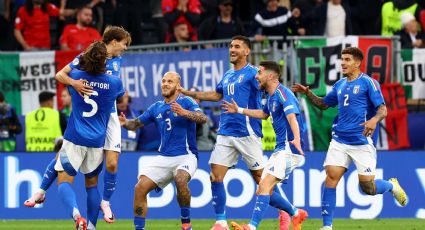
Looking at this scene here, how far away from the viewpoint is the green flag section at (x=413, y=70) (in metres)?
24.5

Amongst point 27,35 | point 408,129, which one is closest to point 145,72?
point 27,35

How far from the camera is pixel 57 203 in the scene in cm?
2203

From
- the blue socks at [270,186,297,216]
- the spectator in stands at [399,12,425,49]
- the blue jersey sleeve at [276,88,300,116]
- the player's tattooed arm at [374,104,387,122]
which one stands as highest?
the spectator in stands at [399,12,425,49]

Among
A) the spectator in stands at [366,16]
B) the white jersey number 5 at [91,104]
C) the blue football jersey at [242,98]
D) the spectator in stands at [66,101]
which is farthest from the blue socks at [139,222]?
the spectator in stands at [366,16]

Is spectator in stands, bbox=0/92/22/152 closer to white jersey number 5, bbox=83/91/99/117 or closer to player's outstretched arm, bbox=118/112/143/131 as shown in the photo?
player's outstretched arm, bbox=118/112/143/131

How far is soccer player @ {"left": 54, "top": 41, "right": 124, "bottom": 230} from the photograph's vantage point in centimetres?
1634

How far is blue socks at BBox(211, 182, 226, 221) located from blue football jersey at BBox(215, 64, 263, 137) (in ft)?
2.25

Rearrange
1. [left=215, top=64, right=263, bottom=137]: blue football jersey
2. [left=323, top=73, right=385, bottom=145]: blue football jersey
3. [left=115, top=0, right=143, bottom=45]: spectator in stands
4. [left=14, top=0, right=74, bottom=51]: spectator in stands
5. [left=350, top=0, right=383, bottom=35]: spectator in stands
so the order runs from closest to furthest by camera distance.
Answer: [left=323, top=73, right=385, bottom=145]: blue football jersey < [left=215, top=64, right=263, bottom=137]: blue football jersey < [left=14, top=0, right=74, bottom=51]: spectator in stands < [left=115, top=0, right=143, bottom=45]: spectator in stands < [left=350, top=0, right=383, bottom=35]: spectator in stands

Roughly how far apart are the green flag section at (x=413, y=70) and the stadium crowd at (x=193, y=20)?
2.35 ft

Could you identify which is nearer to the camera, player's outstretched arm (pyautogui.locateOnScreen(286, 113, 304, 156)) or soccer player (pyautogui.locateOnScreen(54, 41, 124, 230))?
soccer player (pyautogui.locateOnScreen(54, 41, 124, 230))

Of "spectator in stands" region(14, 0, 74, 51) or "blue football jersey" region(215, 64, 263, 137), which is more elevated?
"spectator in stands" region(14, 0, 74, 51)

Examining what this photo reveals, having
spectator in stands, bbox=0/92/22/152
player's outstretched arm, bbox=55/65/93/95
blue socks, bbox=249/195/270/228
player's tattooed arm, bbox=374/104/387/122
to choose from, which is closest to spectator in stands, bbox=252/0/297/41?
spectator in stands, bbox=0/92/22/152

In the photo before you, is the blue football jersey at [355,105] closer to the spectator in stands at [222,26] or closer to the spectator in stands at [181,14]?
the spectator in stands at [222,26]

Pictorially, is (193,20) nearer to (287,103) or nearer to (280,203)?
(280,203)
